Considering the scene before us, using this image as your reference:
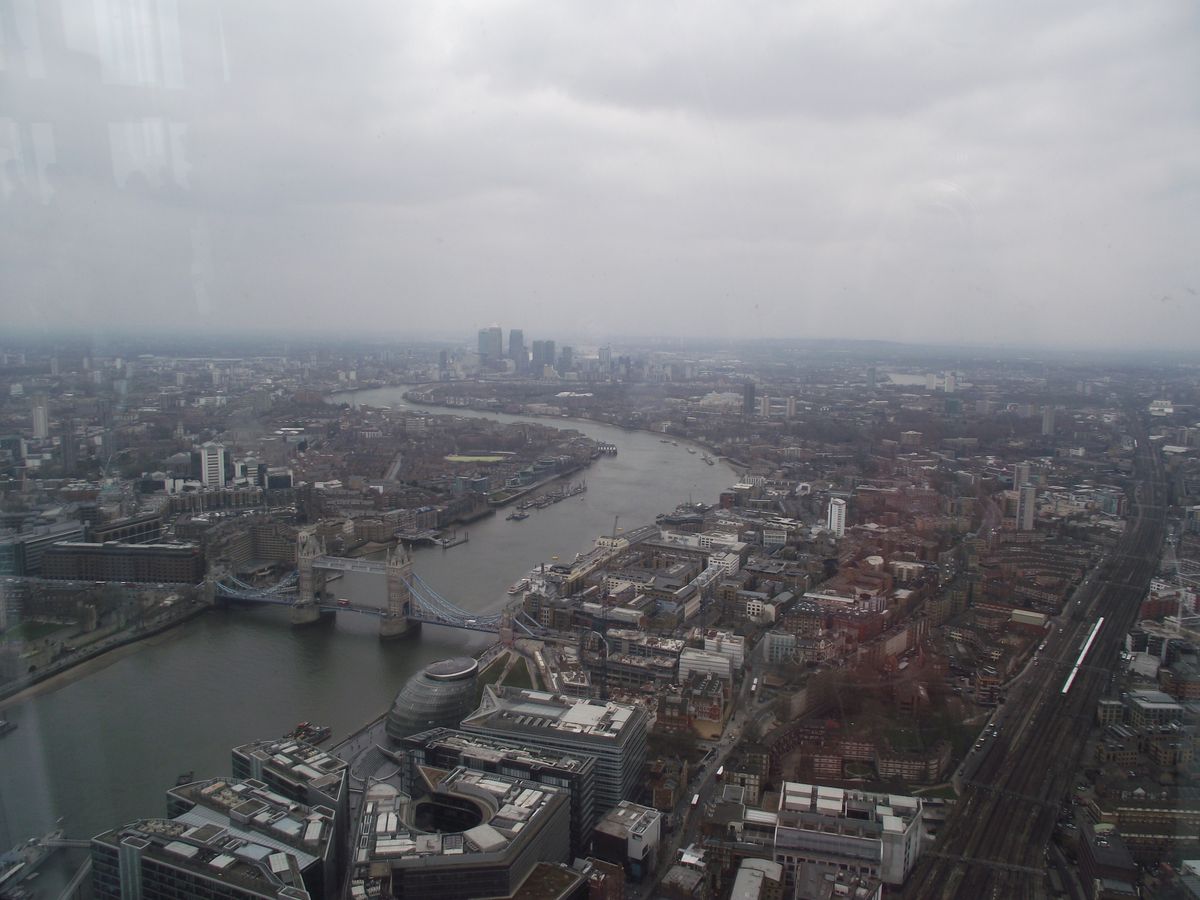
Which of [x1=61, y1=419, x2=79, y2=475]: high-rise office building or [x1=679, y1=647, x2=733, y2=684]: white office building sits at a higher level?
[x1=61, y1=419, x2=79, y2=475]: high-rise office building

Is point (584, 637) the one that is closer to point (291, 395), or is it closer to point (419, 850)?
point (419, 850)

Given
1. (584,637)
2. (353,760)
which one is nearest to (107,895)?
(353,760)

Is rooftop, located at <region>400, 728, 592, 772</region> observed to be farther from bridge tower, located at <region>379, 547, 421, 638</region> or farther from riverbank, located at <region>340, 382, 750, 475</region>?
riverbank, located at <region>340, 382, 750, 475</region>

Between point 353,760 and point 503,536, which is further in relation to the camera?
point 503,536

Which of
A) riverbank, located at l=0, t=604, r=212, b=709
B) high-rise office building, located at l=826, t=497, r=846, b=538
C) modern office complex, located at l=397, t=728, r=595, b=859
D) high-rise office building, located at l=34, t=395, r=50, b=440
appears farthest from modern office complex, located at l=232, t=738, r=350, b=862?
high-rise office building, located at l=826, t=497, r=846, b=538

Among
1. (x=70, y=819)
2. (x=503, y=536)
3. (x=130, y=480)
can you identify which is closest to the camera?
(x=70, y=819)

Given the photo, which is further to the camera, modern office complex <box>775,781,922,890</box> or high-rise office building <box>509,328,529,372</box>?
high-rise office building <box>509,328,529,372</box>

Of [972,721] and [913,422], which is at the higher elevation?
[913,422]

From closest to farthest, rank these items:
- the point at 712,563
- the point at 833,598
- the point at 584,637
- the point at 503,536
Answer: the point at 584,637
the point at 833,598
the point at 712,563
the point at 503,536
